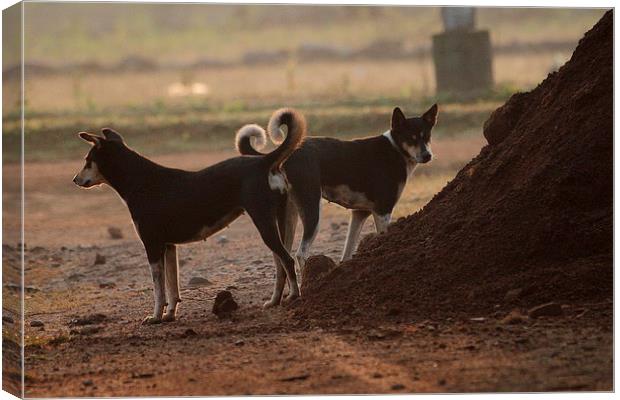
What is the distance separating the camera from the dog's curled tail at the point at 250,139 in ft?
37.1

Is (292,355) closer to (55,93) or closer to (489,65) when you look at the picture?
(489,65)

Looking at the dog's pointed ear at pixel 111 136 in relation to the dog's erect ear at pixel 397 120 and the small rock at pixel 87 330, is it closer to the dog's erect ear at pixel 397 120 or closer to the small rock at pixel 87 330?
the small rock at pixel 87 330

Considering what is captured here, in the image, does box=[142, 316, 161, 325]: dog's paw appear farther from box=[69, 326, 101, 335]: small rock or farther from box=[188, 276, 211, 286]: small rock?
box=[188, 276, 211, 286]: small rock

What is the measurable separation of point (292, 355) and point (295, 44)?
68.4ft

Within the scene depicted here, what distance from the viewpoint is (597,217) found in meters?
10.2

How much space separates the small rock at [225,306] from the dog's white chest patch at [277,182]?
0.97 metres

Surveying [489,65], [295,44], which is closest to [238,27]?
[295,44]

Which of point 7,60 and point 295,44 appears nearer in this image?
point 7,60

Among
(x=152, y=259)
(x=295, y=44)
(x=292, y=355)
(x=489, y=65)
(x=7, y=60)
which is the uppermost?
(x=295, y=44)

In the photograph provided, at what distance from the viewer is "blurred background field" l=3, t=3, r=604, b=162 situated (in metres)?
21.4

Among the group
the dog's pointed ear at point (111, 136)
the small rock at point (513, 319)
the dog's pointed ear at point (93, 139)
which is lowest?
the small rock at point (513, 319)

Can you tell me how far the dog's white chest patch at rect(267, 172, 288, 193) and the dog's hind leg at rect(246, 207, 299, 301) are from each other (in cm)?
16

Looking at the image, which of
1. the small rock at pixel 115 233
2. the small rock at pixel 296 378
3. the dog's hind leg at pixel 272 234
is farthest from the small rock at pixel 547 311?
the small rock at pixel 115 233

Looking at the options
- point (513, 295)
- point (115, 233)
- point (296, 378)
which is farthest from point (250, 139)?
point (115, 233)
